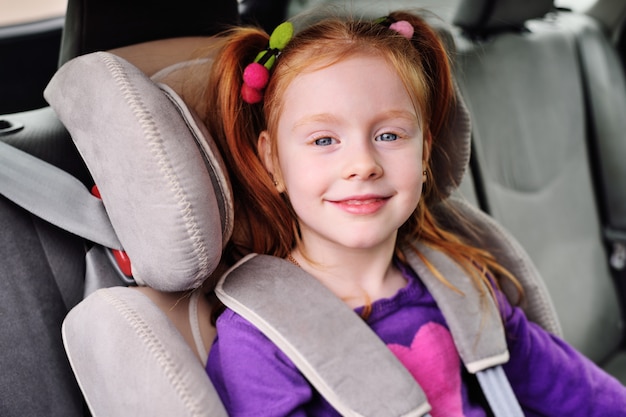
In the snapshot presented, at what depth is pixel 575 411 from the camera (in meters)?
1.39

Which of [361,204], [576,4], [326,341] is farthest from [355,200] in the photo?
[576,4]

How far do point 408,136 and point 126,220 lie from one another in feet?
1.50

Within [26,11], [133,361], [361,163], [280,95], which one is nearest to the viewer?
[133,361]

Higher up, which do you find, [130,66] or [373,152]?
[130,66]

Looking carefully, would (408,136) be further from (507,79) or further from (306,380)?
(507,79)

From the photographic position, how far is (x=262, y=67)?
126cm

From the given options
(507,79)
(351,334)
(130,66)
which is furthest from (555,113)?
(130,66)

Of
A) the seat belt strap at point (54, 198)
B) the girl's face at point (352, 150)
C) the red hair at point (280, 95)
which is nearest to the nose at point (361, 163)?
the girl's face at point (352, 150)

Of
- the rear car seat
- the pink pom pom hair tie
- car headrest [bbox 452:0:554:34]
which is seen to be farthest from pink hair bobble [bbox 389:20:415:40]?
car headrest [bbox 452:0:554:34]

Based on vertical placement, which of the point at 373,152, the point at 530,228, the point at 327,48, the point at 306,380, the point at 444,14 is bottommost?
the point at 530,228

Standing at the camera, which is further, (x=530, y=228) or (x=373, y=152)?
(x=530, y=228)

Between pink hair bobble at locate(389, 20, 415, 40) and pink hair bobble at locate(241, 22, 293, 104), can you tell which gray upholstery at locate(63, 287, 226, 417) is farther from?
pink hair bobble at locate(389, 20, 415, 40)

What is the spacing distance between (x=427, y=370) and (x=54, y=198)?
0.66m

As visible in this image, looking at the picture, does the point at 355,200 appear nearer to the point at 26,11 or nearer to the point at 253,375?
the point at 253,375
